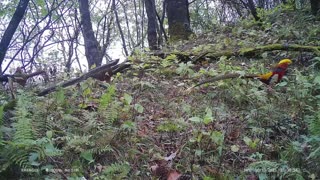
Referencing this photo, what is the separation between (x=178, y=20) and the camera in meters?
9.79

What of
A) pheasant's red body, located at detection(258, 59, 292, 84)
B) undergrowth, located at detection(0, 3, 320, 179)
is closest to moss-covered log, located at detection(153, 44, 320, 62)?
undergrowth, located at detection(0, 3, 320, 179)

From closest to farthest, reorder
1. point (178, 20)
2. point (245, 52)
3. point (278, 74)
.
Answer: point (278, 74) → point (245, 52) → point (178, 20)

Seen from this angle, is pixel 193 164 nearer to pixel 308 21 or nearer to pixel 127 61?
pixel 127 61

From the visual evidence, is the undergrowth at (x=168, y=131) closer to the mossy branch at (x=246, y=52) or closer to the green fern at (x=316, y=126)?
the green fern at (x=316, y=126)

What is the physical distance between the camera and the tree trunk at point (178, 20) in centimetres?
972

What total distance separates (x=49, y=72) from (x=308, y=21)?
19.0 feet

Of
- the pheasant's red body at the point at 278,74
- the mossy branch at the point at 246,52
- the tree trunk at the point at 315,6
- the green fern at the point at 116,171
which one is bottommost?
the green fern at the point at 116,171

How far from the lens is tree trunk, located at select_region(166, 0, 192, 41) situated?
31.9 ft

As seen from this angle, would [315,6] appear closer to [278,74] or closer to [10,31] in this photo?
[278,74]

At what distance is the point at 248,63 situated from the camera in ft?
18.6

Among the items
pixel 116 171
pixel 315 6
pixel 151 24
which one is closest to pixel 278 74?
pixel 116 171

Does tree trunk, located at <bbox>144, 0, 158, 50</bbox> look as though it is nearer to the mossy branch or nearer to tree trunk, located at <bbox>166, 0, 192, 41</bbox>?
tree trunk, located at <bbox>166, 0, 192, 41</bbox>

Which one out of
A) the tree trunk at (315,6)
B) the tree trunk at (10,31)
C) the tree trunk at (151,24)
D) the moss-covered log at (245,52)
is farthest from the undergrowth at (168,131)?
the tree trunk at (151,24)

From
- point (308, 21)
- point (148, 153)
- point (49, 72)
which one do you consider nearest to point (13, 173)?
point (148, 153)
